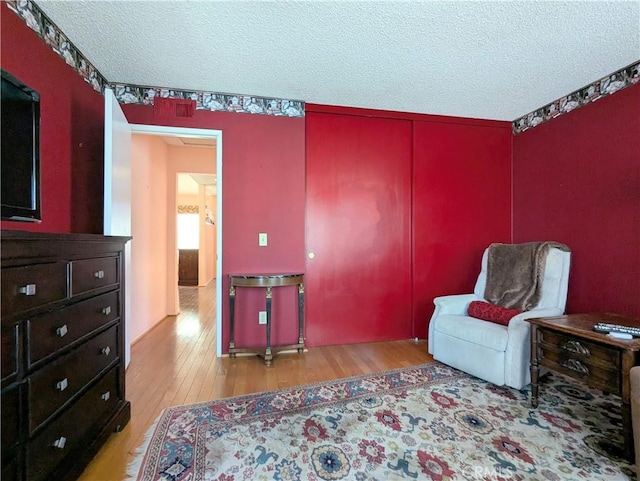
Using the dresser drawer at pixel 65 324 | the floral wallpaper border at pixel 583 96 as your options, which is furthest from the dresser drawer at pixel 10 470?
the floral wallpaper border at pixel 583 96

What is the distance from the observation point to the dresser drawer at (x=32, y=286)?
915 mm

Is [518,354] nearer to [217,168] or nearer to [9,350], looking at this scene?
[9,350]

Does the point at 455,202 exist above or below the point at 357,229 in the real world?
above

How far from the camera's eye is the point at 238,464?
1.38m

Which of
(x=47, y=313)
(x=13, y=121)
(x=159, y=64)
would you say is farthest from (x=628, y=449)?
(x=159, y=64)

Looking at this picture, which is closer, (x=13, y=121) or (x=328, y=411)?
(x=13, y=121)

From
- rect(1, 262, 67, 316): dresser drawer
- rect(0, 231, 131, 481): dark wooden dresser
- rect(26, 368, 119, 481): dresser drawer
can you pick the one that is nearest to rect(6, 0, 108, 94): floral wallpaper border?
rect(0, 231, 131, 481): dark wooden dresser

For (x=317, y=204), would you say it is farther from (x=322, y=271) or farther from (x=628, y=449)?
(x=628, y=449)

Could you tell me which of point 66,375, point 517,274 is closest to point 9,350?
point 66,375

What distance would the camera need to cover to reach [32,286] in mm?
1009

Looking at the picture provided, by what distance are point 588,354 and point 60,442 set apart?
263cm

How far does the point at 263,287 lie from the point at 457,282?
7.25 ft

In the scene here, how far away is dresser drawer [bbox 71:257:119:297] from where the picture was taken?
4.09ft

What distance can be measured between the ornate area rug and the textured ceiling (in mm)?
2452
